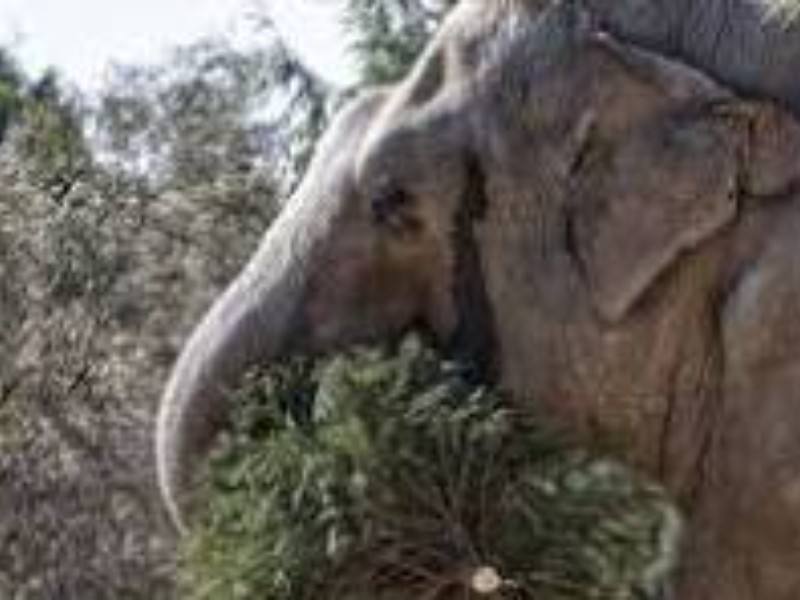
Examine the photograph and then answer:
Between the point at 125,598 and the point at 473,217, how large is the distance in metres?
8.33

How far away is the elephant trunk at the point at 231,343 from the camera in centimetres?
457

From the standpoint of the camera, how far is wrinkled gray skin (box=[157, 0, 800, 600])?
4.54 meters

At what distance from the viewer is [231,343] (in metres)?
4.63

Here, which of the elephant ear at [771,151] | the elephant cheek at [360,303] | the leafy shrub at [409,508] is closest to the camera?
the leafy shrub at [409,508]

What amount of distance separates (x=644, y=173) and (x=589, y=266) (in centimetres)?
17

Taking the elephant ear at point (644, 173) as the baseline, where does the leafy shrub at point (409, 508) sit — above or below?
below

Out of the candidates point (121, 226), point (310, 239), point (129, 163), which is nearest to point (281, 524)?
point (310, 239)

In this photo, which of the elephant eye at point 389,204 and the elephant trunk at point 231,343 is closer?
the elephant trunk at point 231,343

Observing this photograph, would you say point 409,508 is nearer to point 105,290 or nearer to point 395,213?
point 395,213

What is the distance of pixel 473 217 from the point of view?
4.68 metres

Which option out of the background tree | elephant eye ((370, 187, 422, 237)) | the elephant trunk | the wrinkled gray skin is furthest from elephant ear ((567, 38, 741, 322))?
the background tree

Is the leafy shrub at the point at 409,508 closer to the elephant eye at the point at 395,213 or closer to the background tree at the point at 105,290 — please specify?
the elephant eye at the point at 395,213

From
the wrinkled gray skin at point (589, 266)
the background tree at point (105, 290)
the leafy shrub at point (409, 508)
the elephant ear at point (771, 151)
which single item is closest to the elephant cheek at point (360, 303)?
the wrinkled gray skin at point (589, 266)

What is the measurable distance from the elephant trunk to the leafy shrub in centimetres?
9
